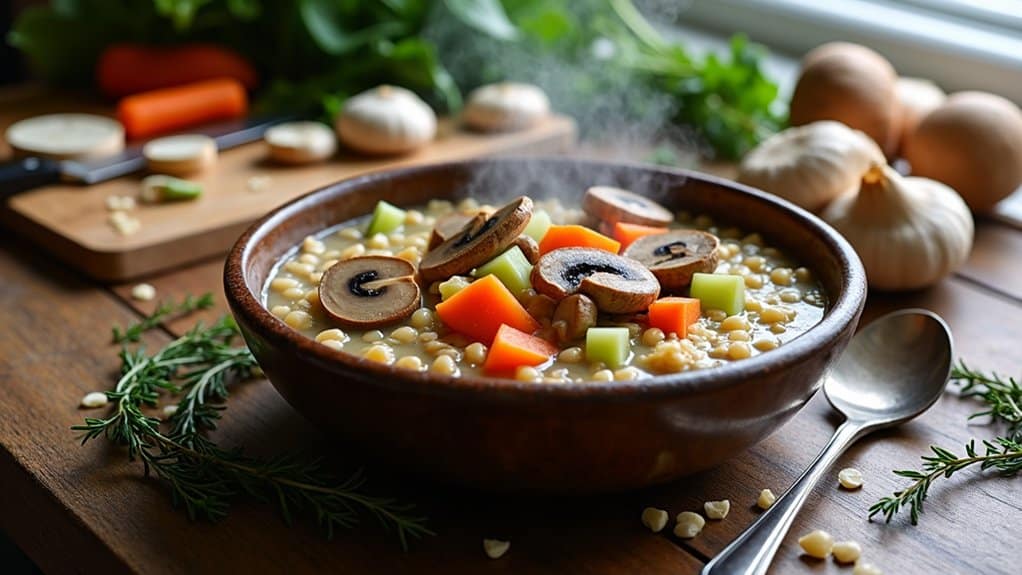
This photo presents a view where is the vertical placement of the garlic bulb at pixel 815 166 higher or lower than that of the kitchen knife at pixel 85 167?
higher

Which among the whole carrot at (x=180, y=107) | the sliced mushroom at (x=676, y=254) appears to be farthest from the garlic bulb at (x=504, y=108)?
the sliced mushroom at (x=676, y=254)

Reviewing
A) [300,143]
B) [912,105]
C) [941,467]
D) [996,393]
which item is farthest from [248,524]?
[912,105]

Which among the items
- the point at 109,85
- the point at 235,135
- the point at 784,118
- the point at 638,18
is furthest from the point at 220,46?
the point at 784,118

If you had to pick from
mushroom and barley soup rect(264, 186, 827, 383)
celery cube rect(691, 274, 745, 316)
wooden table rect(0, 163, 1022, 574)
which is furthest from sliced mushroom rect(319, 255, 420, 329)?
celery cube rect(691, 274, 745, 316)

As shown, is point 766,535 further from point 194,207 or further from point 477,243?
point 194,207

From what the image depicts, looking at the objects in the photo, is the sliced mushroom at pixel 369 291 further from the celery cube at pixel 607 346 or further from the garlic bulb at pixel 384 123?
the garlic bulb at pixel 384 123
